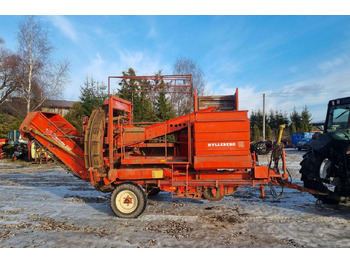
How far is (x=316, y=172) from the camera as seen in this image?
16.6 ft

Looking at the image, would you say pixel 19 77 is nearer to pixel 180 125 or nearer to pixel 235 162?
pixel 180 125

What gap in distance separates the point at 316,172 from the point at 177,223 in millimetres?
3378

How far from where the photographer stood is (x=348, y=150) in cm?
444

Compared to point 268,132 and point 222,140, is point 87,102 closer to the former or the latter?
point 222,140

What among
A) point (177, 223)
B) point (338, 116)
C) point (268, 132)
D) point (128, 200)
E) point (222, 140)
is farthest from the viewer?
point (268, 132)

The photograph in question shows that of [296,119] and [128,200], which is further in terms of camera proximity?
[296,119]

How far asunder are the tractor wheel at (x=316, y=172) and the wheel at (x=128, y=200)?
385cm

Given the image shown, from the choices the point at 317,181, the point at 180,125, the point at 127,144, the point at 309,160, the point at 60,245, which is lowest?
the point at 60,245

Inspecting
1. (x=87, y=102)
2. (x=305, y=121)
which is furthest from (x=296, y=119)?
(x=87, y=102)

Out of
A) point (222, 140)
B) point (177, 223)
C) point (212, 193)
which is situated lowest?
point (177, 223)

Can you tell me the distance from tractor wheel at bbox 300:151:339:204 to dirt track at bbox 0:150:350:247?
0.26m

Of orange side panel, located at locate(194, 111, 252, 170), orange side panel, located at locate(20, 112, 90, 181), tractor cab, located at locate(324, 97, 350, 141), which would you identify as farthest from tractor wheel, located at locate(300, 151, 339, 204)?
orange side panel, located at locate(20, 112, 90, 181)

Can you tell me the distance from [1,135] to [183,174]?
22563mm

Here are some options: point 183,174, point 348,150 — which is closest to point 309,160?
point 348,150
